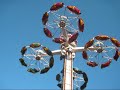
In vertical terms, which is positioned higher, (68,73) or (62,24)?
(62,24)

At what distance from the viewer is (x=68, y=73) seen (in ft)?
75.5

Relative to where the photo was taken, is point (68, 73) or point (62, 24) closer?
point (68, 73)

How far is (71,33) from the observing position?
25.2 meters

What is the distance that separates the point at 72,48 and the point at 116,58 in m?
4.16

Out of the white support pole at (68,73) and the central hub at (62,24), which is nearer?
the white support pole at (68,73)

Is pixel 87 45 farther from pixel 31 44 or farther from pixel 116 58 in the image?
pixel 31 44

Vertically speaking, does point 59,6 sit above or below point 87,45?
above

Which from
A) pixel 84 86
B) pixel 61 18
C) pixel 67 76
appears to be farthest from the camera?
pixel 84 86

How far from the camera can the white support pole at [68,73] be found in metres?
22.0

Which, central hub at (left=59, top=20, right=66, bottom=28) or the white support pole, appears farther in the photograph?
central hub at (left=59, top=20, right=66, bottom=28)

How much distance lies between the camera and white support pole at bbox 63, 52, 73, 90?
72.2 feet

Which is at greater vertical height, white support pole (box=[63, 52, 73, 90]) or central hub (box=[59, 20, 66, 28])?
central hub (box=[59, 20, 66, 28])

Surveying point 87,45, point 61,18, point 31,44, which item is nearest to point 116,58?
point 87,45

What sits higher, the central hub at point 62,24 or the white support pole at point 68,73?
the central hub at point 62,24
